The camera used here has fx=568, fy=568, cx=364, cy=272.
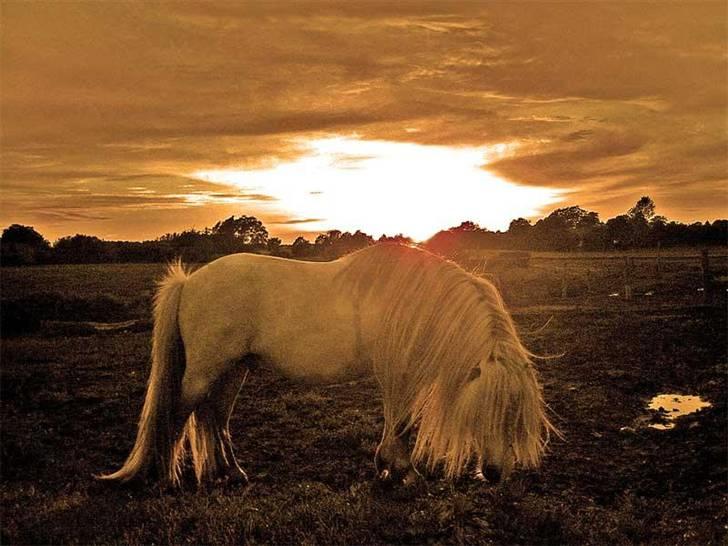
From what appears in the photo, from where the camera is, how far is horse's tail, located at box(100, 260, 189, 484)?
4.52 m

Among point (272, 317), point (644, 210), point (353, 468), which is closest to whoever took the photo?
point (272, 317)

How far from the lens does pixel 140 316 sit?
54.2 ft

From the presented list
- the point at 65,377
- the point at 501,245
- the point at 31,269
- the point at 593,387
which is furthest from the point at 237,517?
the point at 501,245

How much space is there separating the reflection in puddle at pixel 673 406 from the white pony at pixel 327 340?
3210mm

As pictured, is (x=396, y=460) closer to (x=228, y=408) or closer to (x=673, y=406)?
(x=228, y=408)

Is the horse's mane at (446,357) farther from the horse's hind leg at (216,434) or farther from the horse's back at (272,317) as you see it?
the horse's hind leg at (216,434)

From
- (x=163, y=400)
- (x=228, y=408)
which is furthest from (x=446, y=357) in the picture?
(x=163, y=400)

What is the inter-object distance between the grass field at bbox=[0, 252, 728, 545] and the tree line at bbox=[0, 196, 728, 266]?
6.74 feet

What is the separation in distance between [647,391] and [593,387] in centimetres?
69

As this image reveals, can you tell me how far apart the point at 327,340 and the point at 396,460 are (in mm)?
1086

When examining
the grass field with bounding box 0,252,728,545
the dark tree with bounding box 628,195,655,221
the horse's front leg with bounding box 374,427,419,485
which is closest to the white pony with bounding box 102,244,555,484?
the horse's front leg with bounding box 374,427,419,485

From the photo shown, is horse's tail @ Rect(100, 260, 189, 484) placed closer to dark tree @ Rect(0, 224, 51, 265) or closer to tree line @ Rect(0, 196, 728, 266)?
tree line @ Rect(0, 196, 728, 266)

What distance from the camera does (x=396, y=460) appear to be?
14.6 ft

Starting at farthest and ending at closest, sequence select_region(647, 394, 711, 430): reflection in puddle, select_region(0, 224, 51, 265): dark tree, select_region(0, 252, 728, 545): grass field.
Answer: select_region(0, 224, 51, 265): dark tree, select_region(647, 394, 711, 430): reflection in puddle, select_region(0, 252, 728, 545): grass field
